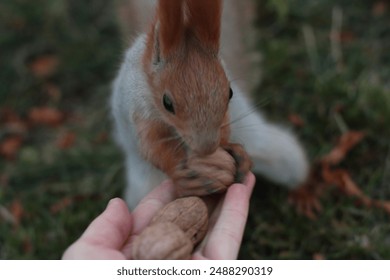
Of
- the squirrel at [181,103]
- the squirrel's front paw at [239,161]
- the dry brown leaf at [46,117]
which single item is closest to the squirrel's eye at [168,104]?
the squirrel at [181,103]

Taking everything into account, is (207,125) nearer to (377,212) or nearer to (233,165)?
(233,165)

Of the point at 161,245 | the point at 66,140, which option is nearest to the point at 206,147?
the point at 161,245

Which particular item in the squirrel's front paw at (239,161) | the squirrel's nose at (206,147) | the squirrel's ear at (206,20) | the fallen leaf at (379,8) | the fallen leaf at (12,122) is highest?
the squirrel's ear at (206,20)

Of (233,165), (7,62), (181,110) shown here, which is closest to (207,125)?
(181,110)

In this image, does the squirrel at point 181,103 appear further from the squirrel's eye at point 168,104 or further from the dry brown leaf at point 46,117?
the dry brown leaf at point 46,117

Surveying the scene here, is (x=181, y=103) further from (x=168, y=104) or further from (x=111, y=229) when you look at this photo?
(x=111, y=229)

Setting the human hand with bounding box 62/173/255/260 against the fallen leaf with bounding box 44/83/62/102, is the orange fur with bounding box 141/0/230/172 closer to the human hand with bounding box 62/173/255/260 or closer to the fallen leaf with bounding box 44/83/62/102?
the human hand with bounding box 62/173/255/260

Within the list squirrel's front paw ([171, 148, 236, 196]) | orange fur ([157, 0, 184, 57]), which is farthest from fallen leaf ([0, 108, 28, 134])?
orange fur ([157, 0, 184, 57])

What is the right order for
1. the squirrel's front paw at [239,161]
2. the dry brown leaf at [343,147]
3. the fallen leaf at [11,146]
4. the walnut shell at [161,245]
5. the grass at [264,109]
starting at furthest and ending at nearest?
the fallen leaf at [11,146]
the dry brown leaf at [343,147]
the grass at [264,109]
the squirrel's front paw at [239,161]
the walnut shell at [161,245]
